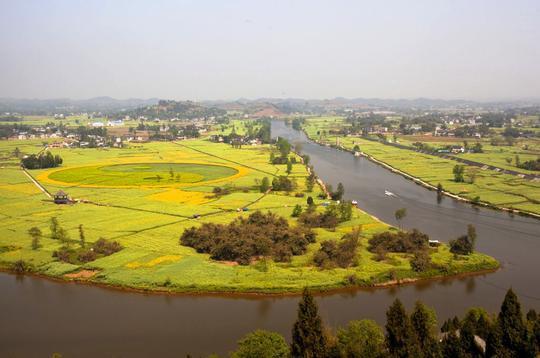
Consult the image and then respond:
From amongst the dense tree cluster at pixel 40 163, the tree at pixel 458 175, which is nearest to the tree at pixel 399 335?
the tree at pixel 458 175

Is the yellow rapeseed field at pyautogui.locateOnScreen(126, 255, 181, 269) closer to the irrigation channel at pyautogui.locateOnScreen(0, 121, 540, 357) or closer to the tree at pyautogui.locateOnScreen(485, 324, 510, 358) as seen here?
the irrigation channel at pyautogui.locateOnScreen(0, 121, 540, 357)

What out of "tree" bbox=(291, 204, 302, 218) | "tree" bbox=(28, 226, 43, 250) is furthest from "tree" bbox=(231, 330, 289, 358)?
"tree" bbox=(291, 204, 302, 218)

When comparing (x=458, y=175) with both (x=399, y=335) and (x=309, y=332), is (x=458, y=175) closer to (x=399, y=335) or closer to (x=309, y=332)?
(x=399, y=335)

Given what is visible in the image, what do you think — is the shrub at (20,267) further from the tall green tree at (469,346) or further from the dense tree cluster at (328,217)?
the tall green tree at (469,346)

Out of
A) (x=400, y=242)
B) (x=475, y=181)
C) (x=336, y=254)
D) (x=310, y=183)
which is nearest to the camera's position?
(x=336, y=254)

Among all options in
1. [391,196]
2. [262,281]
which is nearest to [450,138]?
[391,196]

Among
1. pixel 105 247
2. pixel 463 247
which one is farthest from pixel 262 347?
pixel 463 247
